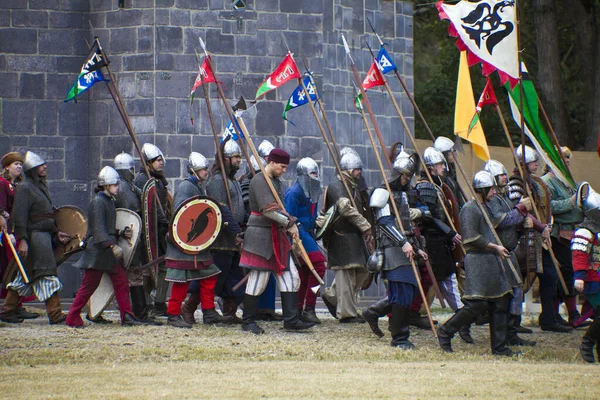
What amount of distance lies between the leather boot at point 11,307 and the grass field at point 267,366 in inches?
9.2

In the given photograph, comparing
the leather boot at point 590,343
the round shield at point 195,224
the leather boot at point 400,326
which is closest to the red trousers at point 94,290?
the round shield at point 195,224

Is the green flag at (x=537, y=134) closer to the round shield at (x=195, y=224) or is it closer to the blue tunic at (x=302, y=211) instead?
the blue tunic at (x=302, y=211)

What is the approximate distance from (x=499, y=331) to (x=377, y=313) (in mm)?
1160

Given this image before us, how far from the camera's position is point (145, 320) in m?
11.1

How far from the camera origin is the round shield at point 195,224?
35.7 ft

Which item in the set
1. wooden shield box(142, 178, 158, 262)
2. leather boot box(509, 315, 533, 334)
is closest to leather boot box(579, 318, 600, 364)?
leather boot box(509, 315, 533, 334)

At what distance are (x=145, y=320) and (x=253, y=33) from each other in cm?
464

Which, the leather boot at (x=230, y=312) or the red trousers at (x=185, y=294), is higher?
the red trousers at (x=185, y=294)

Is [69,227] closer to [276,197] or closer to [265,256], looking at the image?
[265,256]

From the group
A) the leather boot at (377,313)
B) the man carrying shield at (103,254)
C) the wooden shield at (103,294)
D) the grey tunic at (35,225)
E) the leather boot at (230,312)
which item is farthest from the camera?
the leather boot at (230,312)

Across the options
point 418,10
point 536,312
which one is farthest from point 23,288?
point 418,10

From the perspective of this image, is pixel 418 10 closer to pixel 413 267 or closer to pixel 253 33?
pixel 253 33

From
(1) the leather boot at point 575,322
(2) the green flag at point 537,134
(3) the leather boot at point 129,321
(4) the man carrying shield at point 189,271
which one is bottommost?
(1) the leather boot at point 575,322

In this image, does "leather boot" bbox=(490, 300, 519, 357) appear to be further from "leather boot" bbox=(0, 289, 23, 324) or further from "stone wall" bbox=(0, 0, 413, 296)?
"stone wall" bbox=(0, 0, 413, 296)
